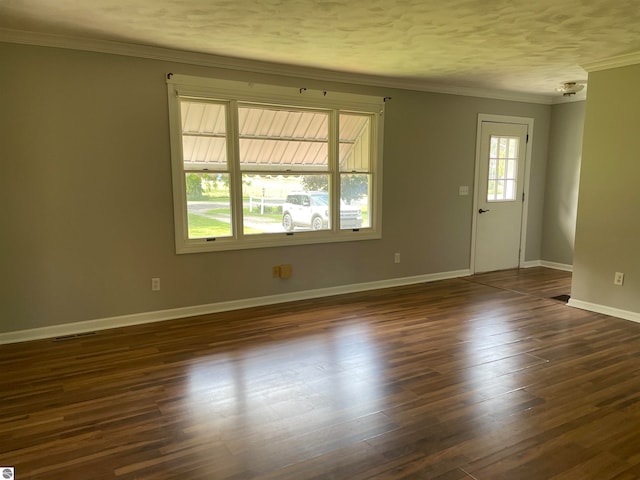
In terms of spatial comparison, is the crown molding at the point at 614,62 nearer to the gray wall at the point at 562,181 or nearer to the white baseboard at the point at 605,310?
the gray wall at the point at 562,181

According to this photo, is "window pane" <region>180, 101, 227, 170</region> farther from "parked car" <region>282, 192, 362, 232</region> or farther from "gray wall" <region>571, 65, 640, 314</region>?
"gray wall" <region>571, 65, 640, 314</region>

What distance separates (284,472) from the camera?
1943 mm

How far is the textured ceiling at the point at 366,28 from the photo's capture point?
2.73 meters

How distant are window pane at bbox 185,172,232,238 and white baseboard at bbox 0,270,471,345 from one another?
74 cm

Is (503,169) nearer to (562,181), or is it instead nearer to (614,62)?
(562,181)

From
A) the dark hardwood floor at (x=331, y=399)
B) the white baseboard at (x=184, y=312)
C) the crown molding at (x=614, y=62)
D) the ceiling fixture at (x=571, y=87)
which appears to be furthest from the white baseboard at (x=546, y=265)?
the crown molding at (x=614, y=62)

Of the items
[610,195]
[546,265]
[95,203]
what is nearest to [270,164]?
[95,203]

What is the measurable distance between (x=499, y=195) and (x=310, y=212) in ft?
9.84

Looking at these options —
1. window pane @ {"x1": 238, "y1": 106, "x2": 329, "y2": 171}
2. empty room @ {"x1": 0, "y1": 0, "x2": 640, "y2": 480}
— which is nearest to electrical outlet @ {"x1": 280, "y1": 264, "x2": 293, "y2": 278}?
Result: empty room @ {"x1": 0, "y1": 0, "x2": 640, "y2": 480}

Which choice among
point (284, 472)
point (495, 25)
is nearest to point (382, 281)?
point (495, 25)

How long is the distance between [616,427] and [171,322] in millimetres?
3441

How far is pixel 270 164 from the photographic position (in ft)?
14.7

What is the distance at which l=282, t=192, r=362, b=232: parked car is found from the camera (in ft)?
15.4

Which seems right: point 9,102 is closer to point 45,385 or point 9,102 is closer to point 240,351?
point 45,385
